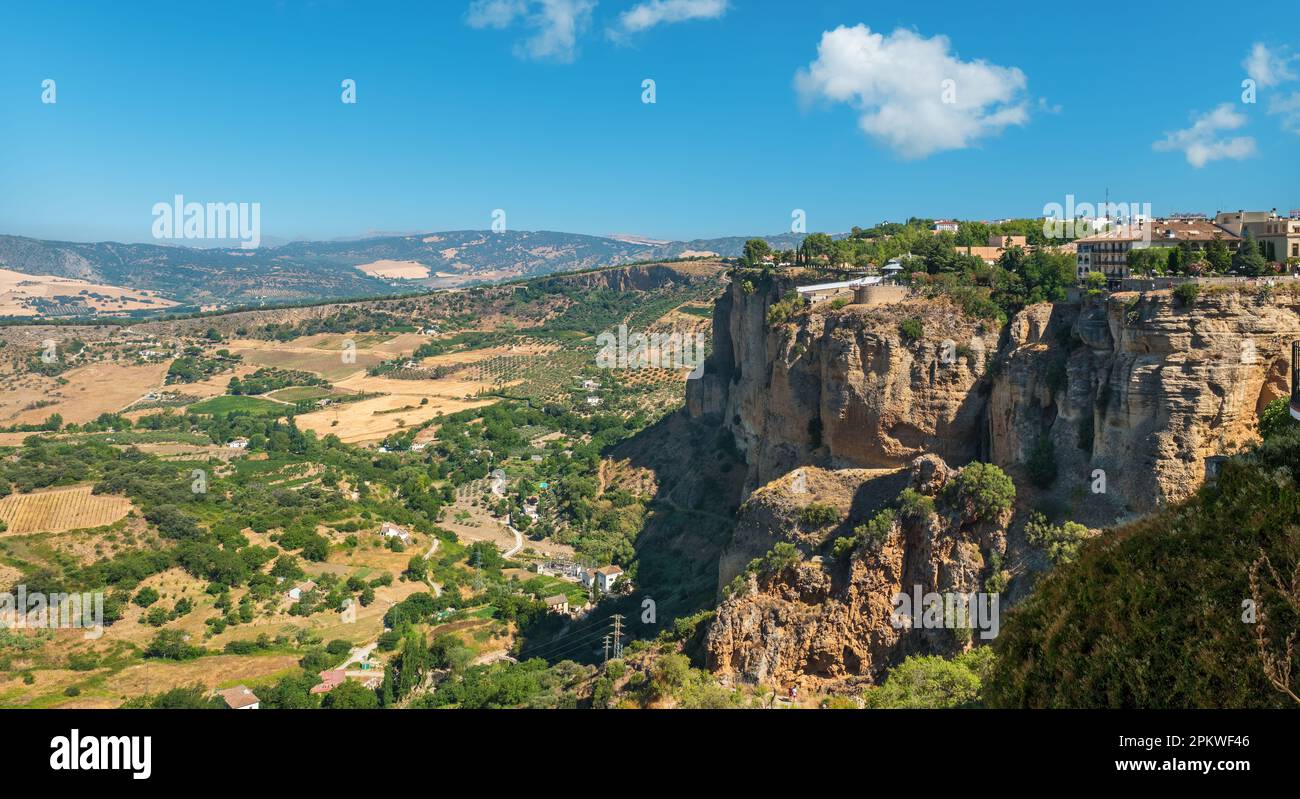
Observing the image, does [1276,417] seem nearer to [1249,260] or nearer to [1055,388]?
[1055,388]

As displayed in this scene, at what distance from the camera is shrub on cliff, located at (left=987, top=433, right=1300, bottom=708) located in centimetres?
931

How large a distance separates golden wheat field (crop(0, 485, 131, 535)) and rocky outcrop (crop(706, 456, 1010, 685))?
3704 centimetres

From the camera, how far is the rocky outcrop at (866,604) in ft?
72.0

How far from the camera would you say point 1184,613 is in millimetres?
10133

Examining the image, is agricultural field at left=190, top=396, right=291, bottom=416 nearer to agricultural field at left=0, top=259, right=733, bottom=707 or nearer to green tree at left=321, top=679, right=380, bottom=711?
agricultural field at left=0, top=259, right=733, bottom=707

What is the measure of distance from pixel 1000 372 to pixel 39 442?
73.8 m

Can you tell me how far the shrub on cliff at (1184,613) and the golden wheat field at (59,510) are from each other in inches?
1829

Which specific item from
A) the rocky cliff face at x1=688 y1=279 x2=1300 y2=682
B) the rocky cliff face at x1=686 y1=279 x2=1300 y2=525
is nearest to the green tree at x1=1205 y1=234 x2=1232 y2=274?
the rocky cliff face at x1=688 y1=279 x2=1300 y2=682

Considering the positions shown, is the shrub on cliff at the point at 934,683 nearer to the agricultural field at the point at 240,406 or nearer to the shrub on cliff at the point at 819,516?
the shrub on cliff at the point at 819,516

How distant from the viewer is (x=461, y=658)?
33.6 m

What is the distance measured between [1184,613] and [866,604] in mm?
12736
